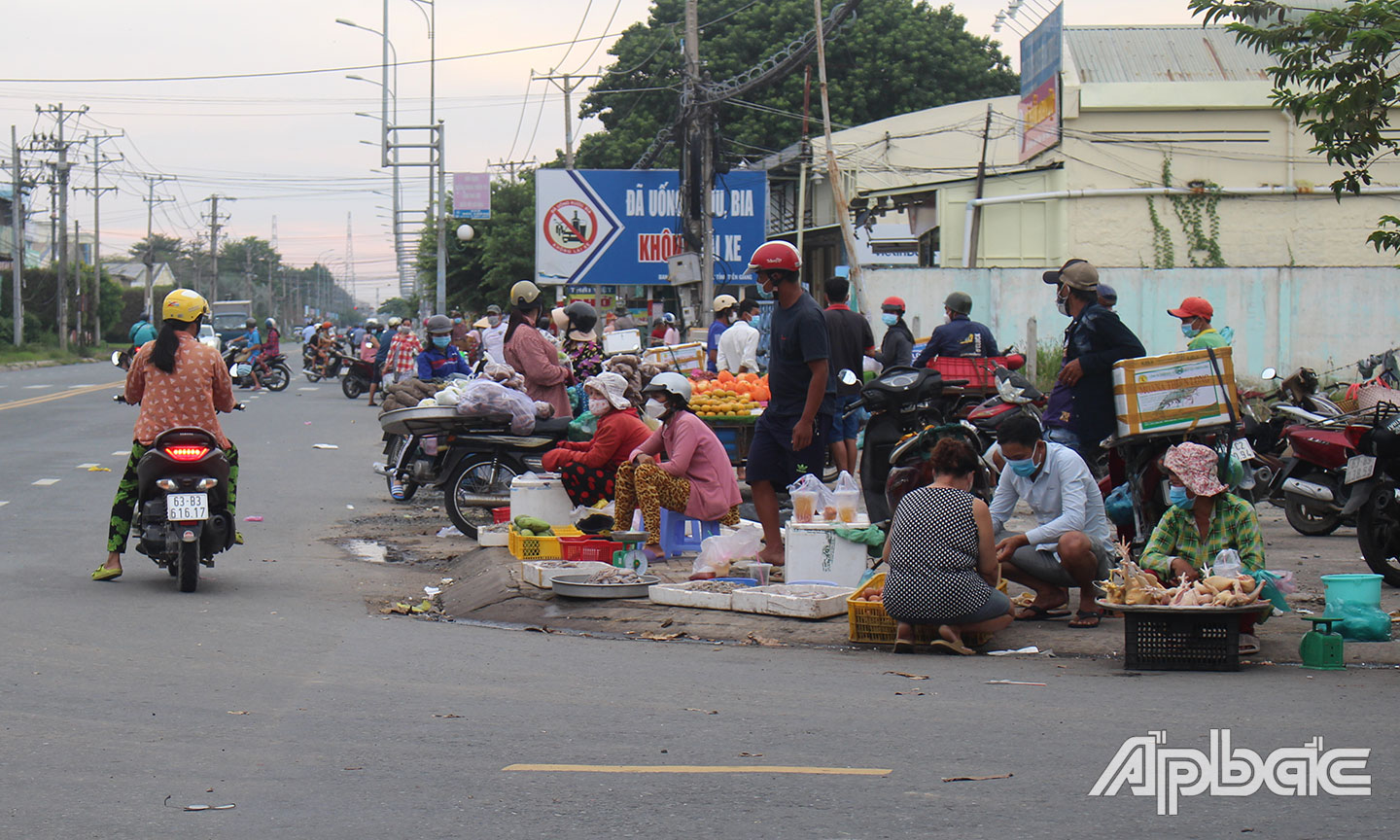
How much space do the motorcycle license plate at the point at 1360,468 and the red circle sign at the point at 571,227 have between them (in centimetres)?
2607

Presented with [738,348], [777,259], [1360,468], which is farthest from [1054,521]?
[738,348]

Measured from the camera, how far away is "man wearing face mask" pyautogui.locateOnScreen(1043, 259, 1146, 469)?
8.86 meters

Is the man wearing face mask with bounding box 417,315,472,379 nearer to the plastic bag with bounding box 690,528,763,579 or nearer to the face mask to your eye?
the plastic bag with bounding box 690,528,763,579

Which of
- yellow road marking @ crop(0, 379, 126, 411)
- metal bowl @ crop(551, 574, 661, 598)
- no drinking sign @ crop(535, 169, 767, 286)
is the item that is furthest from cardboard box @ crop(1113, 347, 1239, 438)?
no drinking sign @ crop(535, 169, 767, 286)

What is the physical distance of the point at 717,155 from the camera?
90.5 feet

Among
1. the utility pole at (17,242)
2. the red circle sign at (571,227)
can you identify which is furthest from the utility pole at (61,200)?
the red circle sign at (571,227)

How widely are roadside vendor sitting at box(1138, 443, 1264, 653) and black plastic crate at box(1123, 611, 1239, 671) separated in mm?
511

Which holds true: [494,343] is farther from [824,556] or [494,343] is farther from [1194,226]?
[1194,226]

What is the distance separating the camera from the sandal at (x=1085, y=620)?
7816 millimetres

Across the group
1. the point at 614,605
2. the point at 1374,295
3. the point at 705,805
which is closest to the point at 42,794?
the point at 705,805

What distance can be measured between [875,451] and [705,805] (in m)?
6.58

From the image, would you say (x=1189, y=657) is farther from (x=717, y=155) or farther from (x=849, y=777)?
(x=717, y=155)

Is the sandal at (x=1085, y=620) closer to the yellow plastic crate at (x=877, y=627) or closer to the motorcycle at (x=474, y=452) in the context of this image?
the yellow plastic crate at (x=877, y=627)

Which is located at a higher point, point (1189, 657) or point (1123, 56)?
point (1123, 56)
